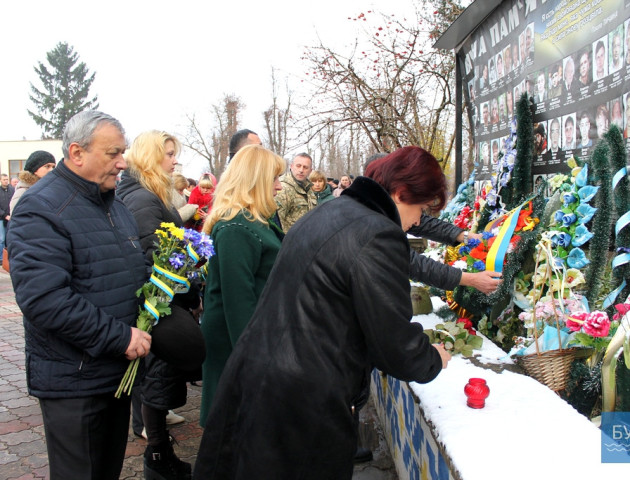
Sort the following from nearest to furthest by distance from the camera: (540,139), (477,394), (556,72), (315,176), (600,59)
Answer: (477,394), (600,59), (556,72), (540,139), (315,176)

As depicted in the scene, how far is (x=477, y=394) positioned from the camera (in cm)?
196

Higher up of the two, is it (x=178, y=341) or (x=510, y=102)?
(x=510, y=102)

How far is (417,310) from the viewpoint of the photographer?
344 centimetres

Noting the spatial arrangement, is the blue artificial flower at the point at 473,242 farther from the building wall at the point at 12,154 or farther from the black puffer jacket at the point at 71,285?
the building wall at the point at 12,154

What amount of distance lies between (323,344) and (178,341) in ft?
2.90

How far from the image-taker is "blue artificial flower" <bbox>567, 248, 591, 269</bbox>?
2479 millimetres

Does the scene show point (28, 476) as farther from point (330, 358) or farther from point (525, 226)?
point (525, 226)

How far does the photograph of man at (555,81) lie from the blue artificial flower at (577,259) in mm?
1326

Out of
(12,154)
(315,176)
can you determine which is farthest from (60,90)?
(315,176)

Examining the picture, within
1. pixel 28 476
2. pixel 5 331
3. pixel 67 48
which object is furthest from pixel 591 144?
pixel 67 48

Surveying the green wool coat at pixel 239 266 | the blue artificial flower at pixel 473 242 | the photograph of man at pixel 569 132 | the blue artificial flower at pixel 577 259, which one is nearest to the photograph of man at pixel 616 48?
the photograph of man at pixel 569 132

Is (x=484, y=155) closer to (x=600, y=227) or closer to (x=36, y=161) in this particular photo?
(x=600, y=227)

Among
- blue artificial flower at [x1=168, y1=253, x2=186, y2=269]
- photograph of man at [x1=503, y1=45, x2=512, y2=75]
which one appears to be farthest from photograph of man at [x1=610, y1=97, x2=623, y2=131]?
blue artificial flower at [x1=168, y1=253, x2=186, y2=269]

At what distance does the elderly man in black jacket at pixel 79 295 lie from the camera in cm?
177
